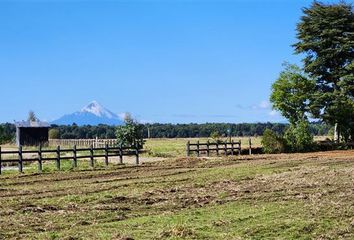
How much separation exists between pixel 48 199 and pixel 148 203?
350 centimetres

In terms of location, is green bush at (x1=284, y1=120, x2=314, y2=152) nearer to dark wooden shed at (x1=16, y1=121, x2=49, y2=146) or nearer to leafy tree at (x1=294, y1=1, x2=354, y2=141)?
leafy tree at (x1=294, y1=1, x2=354, y2=141)

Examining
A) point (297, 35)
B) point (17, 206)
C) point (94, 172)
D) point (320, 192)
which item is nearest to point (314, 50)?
point (297, 35)

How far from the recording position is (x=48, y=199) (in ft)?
65.8

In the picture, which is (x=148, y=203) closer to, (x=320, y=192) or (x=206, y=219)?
(x=206, y=219)

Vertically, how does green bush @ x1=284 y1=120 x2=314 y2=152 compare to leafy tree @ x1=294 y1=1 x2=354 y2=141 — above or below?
below

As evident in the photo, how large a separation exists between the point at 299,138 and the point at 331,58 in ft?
34.1

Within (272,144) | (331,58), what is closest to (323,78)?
(331,58)

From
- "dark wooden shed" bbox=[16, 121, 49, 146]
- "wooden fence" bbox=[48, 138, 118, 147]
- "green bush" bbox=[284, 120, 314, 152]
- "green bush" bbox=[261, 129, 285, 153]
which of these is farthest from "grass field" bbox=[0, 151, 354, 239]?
"dark wooden shed" bbox=[16, 121, 49, 146]

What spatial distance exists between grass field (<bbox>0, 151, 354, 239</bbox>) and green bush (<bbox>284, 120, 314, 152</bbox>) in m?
30.4

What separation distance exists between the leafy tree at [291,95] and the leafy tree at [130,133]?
1388 cm

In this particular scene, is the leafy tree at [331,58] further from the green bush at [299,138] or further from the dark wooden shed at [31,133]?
the dark wooden shed at [31,133]

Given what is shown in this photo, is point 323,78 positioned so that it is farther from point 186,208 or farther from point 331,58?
point 186,208

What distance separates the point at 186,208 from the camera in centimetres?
1744

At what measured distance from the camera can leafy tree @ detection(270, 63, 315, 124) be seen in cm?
6222
